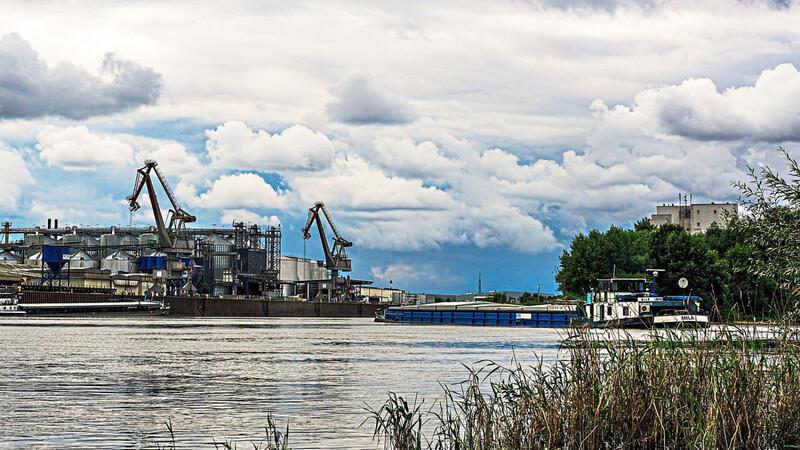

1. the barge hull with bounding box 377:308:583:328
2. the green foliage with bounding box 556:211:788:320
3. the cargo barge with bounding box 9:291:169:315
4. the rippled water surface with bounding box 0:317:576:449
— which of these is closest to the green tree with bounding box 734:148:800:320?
the rippled water surface with bounding box 0:317:576:449

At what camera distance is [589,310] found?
66.8 metres

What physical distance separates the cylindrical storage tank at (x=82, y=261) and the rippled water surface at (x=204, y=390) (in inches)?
5762

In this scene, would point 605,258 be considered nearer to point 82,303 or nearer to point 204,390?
point 82,303

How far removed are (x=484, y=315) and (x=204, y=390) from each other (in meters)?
87.4

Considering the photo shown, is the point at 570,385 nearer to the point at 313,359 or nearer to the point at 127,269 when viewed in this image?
the point at 313,359

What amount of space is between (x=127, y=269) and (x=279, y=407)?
17226cm

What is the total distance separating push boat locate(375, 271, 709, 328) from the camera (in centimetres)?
8412

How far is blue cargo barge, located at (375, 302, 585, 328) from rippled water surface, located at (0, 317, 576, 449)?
5216 cm

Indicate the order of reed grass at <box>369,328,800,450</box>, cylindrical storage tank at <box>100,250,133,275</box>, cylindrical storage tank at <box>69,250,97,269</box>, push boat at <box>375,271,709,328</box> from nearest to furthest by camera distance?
reed grass at <box>369,328,800,450</box> → push boat at <box>375,271,709,328</box> → cylindrical storage tank at <box>100,250,133,275</box> → cylindrical storage tank at <box>69,250,97,269</box>

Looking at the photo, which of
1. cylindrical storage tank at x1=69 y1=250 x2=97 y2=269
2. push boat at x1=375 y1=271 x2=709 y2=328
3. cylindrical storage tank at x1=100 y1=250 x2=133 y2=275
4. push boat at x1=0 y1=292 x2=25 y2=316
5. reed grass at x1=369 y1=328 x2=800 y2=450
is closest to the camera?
reed grass at x1=369 y1=328 x2=800 y2=450

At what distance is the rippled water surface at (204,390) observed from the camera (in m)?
20.1

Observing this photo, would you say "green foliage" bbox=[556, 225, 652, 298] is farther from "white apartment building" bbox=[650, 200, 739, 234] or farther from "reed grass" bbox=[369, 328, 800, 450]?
"reed grass" bbox=[369, 328, 800, 450]

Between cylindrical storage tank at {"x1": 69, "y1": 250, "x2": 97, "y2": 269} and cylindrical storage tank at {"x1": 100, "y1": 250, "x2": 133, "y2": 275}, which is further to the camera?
cylindrical storage tank at {"x1": 69, "y1": 250, "x2": 97, "y2": 269}

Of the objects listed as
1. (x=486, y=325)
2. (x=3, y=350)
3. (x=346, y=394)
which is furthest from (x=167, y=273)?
(x=346, y=394)
